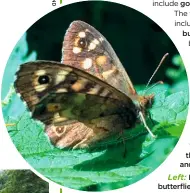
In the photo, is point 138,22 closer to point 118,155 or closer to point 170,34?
point 170,34

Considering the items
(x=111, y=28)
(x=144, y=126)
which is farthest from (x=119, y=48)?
(x=144, y=126)

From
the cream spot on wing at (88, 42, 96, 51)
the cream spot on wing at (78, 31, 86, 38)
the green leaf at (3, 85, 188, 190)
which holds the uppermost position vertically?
the cream spot on wing at (78, 31, 86, 38)

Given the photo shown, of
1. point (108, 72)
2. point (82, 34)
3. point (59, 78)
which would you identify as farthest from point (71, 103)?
point (82, 34)

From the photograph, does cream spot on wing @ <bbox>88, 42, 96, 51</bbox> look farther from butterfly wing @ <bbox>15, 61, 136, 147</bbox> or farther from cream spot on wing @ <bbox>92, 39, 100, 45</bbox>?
butterfly wing @ <bbox>15, 61, 136, 147</bbox>

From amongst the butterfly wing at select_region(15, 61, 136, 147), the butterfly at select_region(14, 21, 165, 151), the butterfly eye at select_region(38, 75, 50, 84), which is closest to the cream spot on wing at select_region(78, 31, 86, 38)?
the butterfly at select_region(14, 21, 165, 151)

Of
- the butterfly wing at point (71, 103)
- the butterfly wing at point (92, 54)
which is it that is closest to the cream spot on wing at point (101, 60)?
the butterfly wing at point (92, 54)

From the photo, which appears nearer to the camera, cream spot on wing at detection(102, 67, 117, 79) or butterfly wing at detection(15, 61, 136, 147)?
butterfly wing at detection(15, 61, 136, 147)

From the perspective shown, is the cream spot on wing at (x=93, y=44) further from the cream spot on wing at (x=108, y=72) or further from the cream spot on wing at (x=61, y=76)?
the cream spot on wing at (x=61, y=76)
